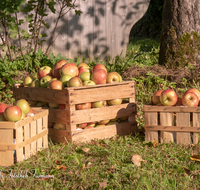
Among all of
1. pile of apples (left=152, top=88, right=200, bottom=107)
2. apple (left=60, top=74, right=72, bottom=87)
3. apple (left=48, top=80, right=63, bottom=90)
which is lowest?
pile of apples (left=152, top=88, right=200, bottom=107)

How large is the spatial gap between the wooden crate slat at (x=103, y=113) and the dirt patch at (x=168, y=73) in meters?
1.57

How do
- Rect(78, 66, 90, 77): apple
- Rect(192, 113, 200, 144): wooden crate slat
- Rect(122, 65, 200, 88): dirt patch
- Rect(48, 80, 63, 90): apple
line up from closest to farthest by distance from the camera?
Rect(192, 113, 200, 144): wooden crate slat < Rect(48, 80, 63, 90): apple < Rect(78, 66, 90, 77): apple < Rect(122, 65, 200, 88): dirt patch

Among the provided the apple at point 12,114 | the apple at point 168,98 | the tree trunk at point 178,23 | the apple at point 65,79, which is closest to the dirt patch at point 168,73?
the tree trunk at point 178,23

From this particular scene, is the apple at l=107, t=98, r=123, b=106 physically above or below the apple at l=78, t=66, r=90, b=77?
below

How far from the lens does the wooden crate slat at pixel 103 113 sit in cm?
289

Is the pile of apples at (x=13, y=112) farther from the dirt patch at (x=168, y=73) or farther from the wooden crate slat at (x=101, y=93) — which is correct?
the dirt patch at (x=168, y=73)

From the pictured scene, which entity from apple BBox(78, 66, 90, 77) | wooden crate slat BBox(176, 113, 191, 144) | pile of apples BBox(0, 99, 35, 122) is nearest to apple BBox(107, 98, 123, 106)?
apple BBox(78, 66, 90, 77)

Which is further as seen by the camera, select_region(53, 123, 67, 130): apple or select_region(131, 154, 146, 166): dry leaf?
select_region(53, 123, 67, 130): apple

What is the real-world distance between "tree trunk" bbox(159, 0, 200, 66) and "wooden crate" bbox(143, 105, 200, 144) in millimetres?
2133

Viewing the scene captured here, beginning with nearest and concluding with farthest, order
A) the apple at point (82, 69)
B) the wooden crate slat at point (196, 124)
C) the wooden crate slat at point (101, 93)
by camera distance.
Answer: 1. the wooden crate slat at point (196, 124)
2. the wooden crate slat at point (101, 93)
3. the apple at point (82, 69)

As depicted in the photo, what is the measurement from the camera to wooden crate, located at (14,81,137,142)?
2865 millimetres

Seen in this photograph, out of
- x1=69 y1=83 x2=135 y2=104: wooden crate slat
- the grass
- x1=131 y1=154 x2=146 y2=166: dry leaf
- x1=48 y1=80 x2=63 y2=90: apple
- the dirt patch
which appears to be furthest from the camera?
the dirt patch

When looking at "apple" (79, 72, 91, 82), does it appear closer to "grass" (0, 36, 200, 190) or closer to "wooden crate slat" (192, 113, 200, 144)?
"grass" (0, 36, 200, 190)

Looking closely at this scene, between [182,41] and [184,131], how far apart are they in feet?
7.84
